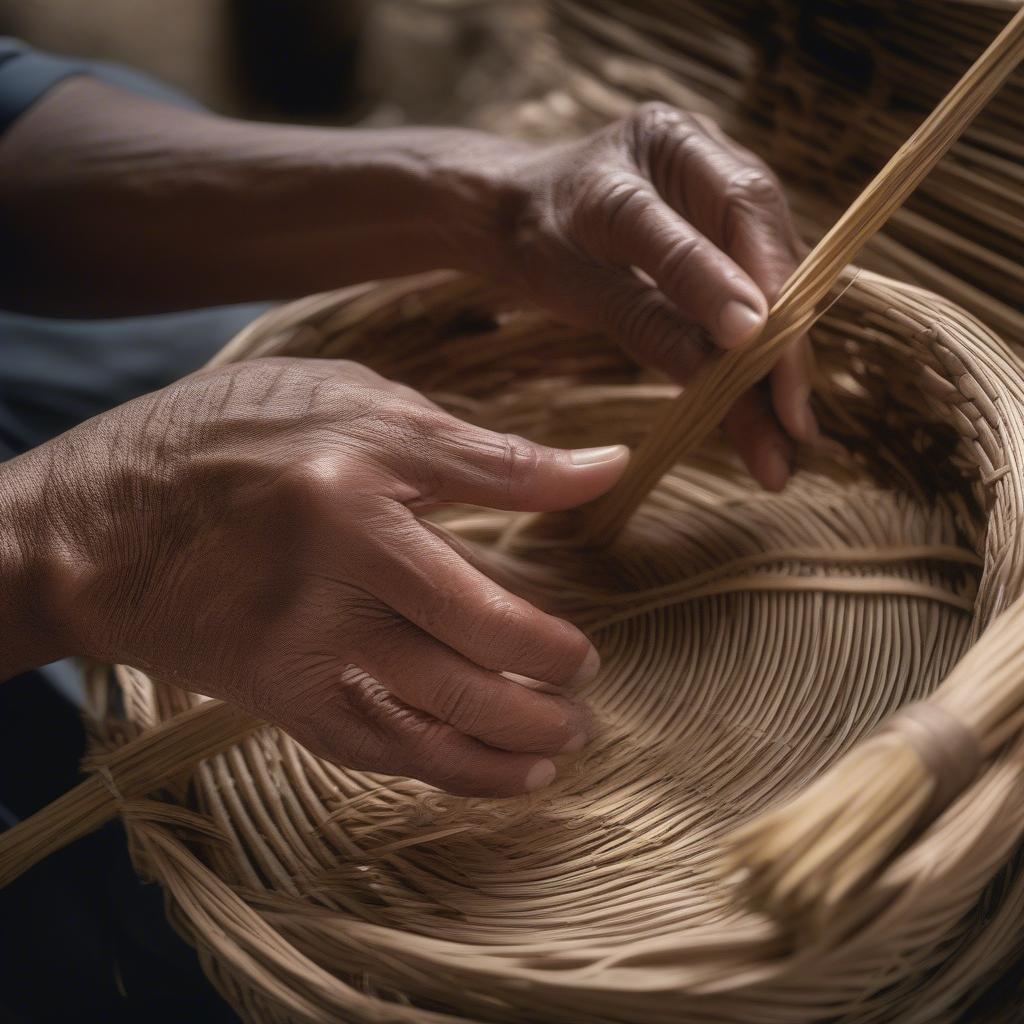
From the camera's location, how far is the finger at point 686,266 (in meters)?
0.66

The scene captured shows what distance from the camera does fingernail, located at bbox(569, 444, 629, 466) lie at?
2.00ft

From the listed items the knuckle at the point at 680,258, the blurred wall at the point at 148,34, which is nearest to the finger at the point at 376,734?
the knuckle at the point at 680,258

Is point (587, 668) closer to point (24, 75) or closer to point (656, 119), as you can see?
point (656, 119)

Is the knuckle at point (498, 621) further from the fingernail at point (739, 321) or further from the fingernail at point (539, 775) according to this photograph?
the fingernail at point (739, 321)

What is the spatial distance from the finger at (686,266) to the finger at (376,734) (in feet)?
0.97

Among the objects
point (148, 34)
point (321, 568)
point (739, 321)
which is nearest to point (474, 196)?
point (739, 321)

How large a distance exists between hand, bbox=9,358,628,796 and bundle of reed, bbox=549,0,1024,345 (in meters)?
0.35

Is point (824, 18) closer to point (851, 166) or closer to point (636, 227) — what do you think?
point (851, 166)

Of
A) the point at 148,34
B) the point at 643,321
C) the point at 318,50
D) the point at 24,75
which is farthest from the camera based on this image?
the point at 318,50

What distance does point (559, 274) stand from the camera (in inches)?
31.6

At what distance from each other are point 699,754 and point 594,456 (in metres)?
0.20

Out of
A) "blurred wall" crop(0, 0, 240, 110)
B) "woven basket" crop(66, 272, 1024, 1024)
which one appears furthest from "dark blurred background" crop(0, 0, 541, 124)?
"woven basket" crop(66, 272, 1024, 1024)

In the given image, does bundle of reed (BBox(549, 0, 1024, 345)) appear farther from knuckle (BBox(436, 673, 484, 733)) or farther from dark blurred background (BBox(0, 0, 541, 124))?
dark blurred background (BBox(0, 0, 541, 124))

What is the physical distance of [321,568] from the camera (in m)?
0.56
